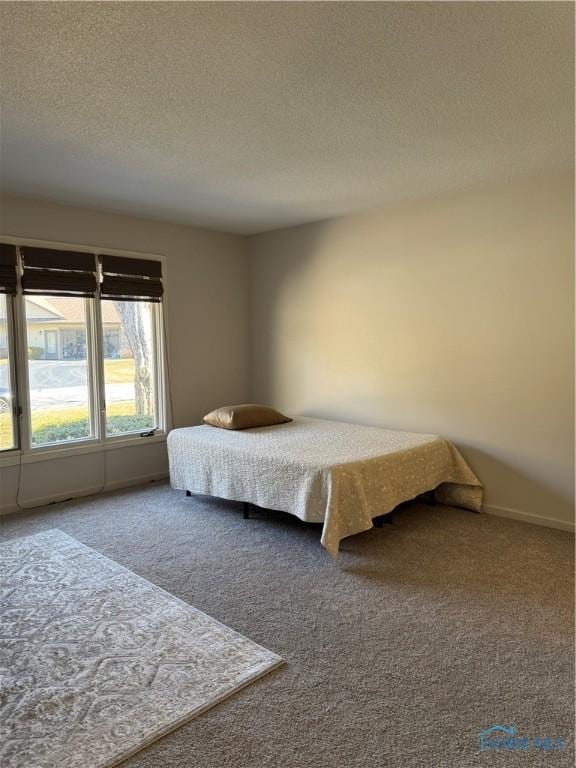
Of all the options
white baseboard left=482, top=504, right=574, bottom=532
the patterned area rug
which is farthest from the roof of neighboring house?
white baseboard left=482, top=504, right=574, bottom=532

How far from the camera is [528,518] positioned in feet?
12.5

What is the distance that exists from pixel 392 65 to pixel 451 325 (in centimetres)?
229

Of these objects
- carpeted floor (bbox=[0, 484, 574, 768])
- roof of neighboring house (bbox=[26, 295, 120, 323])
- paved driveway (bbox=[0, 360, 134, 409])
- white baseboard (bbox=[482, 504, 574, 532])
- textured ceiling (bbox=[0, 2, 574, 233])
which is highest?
textured ceiling (bbox=[0, 2, 574, 233])

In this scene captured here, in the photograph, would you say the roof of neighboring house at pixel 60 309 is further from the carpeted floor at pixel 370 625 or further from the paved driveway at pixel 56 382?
the carpeted floor at pixel 370 625

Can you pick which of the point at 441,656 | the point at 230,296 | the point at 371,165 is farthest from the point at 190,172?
the point at 441,656

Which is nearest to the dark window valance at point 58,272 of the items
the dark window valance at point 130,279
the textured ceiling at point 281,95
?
the dark window valance at point 130,279

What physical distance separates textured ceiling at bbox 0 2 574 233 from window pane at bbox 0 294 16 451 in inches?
37.1

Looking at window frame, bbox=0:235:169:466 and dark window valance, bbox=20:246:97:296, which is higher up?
dark window valance, bbox=20:246:97:296

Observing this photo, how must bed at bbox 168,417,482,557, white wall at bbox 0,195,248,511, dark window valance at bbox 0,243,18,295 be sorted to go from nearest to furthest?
bed at bbox 168,417,482,557, dark window valance at bbox 0,243,18,295, white wall at bbox 0,195,248,511

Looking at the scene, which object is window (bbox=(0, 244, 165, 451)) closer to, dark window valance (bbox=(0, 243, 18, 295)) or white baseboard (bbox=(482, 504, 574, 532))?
dark window valance (bbox=(0, 243, 18, 295))

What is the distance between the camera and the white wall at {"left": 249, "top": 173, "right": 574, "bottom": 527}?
3629 millimetres

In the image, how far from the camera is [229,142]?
298cm

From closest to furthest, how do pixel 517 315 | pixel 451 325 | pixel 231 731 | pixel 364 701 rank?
1. pixel 231 731
2. pixel 364 701
3. pixel 517 315
4. pixel 451 325

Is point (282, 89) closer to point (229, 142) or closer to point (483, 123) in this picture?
point (229, 142)
